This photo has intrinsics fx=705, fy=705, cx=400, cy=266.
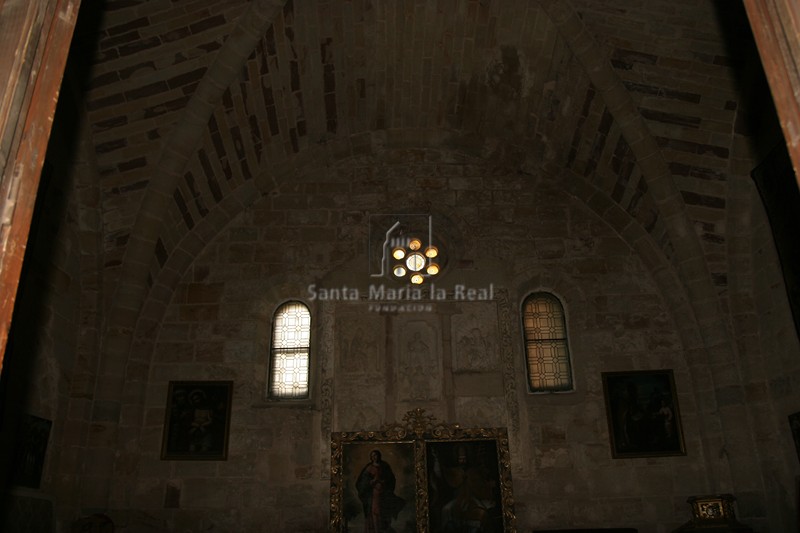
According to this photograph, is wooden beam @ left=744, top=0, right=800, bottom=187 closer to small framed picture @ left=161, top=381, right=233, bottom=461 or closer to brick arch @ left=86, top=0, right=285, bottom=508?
brick arch @ left=86, top=0, right=285, bottom=508

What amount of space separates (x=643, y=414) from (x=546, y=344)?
1469 millimetres

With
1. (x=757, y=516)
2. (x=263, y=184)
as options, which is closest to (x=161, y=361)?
(x=263, y=184)

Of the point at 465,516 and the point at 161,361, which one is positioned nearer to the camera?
the point at 465,516

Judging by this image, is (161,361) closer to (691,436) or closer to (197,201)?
(197,201)

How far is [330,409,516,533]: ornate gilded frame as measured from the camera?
827 centimetres

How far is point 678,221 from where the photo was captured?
8.77m

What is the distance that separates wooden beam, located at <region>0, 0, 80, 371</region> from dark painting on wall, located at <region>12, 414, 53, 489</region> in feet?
18.2

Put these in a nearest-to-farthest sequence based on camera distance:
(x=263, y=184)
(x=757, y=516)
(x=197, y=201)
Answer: (x=757, y=516), (x=197, y=201), (x=263, y=184)

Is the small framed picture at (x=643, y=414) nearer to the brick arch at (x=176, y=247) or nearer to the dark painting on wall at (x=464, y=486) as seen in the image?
the brick arch at (x=176, y=247)

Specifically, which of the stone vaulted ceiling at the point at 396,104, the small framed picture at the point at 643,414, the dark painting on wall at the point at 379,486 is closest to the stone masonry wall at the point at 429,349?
the small framed picture at the point at 643,414

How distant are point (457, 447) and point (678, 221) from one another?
3.92 m

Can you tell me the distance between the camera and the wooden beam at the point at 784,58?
2512mm

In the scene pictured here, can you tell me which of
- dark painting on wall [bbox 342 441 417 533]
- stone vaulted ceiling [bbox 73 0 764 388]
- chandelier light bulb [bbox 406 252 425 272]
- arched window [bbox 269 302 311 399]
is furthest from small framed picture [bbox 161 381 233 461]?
A: chandelier light bulb [bbox 406 252 425 272]

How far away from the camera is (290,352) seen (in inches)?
366
